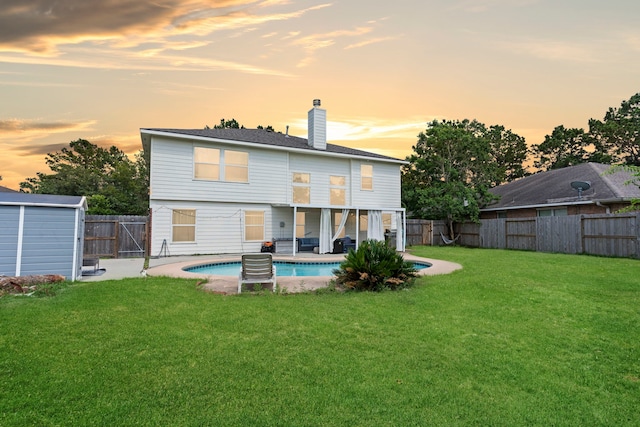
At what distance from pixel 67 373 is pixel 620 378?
574 cm

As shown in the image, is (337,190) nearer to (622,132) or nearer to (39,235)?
(39,235)

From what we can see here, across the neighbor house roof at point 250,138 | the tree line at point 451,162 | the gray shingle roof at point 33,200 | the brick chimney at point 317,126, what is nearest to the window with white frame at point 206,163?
the neighbor house roof at point 250,138

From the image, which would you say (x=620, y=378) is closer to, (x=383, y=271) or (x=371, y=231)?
(x=383, y=271)

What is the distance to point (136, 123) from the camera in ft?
59.0

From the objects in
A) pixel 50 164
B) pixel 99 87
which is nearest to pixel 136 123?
pixel 99 87

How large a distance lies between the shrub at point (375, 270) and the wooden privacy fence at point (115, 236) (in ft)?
37.6

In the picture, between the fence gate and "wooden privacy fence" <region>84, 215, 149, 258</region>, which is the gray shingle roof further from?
the fence gate

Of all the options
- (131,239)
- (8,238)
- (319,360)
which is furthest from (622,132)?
(8,238)

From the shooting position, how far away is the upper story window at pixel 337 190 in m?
20.7

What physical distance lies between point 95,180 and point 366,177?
2434 cm

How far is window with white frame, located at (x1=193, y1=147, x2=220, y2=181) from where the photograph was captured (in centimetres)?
1731

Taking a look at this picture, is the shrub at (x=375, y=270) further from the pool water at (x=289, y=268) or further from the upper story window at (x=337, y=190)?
the upper story window at (x=337, y=190)

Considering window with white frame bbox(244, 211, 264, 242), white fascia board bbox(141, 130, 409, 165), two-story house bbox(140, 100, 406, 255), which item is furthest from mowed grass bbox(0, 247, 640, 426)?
window with white frame bbox(244, 211, 264, 242)

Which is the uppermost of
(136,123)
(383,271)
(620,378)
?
(136,123)
